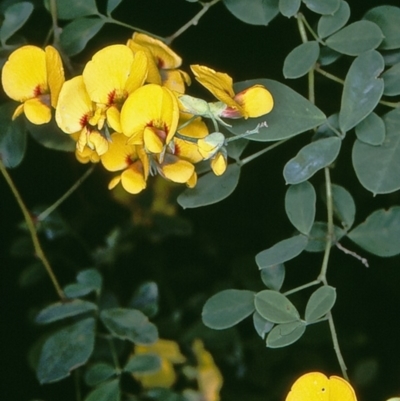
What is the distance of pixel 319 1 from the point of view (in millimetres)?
799

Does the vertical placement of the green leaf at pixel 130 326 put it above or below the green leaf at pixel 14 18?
A: below

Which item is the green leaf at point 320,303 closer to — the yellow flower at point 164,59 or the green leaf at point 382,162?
the green leaf at point 382,162

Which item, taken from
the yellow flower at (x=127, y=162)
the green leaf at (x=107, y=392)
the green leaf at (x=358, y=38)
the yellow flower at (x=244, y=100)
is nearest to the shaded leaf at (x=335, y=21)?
the green leaf at (x=358, y=38)

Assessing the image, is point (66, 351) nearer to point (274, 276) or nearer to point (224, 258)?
point (274, 276)

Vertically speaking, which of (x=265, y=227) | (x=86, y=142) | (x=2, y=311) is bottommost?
(x=2, y=311)

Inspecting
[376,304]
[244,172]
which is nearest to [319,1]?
[244,172]

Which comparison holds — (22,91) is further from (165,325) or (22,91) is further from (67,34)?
(165,325)

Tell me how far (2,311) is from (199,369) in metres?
0.35

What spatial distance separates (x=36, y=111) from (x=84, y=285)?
262 mm

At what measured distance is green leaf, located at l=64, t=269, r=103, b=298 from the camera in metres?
0.97

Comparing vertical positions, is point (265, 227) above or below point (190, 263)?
above

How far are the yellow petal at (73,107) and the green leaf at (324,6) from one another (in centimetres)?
22

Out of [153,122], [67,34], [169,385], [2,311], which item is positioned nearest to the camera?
[153,122]

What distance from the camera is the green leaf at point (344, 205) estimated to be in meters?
0.85
